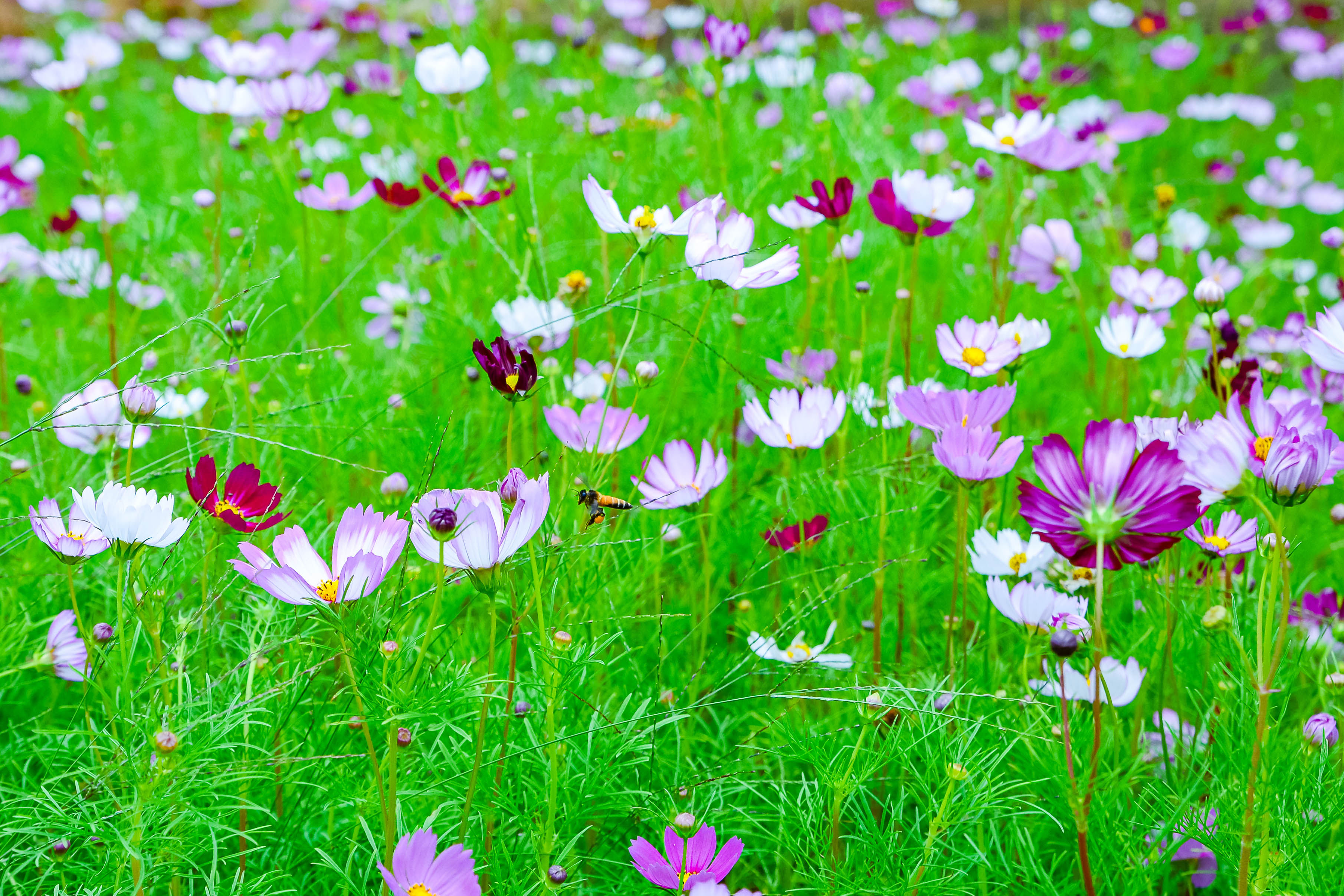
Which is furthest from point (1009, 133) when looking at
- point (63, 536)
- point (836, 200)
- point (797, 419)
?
point (63, 536)

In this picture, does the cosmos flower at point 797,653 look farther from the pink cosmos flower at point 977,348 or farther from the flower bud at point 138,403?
the flower bud at point 138,403

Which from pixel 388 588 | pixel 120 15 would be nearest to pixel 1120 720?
pixel 388 588

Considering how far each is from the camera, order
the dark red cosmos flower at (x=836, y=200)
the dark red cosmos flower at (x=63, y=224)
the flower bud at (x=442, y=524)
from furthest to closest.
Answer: the dark red cosmos flower at (x=63, y=224)
the dark red cosmos flower at (x=836, y=200)
the flower bud at (x=442, y=524)

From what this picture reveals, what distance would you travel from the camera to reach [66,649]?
35.9 inches

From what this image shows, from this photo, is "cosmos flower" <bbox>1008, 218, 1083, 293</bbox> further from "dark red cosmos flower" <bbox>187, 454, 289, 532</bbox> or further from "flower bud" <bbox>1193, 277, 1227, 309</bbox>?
"dark red cosmos flower" <bbox>187, 454, 289, 532</bbox>

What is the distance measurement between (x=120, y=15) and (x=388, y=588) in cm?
473

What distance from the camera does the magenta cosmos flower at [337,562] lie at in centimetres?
62

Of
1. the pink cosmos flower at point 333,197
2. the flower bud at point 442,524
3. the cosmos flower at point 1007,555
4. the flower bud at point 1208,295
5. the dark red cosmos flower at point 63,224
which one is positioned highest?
the flower bud at point 442,524

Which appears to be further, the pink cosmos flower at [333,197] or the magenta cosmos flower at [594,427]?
the pink cosmos flower at [333,197]

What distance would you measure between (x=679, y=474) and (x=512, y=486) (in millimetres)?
356

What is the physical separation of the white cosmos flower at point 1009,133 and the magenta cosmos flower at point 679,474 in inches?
20.1

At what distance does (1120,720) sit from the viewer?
0.98 m

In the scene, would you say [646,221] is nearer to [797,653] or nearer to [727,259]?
[727,259]

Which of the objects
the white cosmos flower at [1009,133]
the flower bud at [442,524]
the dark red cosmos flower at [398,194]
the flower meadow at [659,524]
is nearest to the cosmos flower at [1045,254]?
the flower meadow at [659,524]
